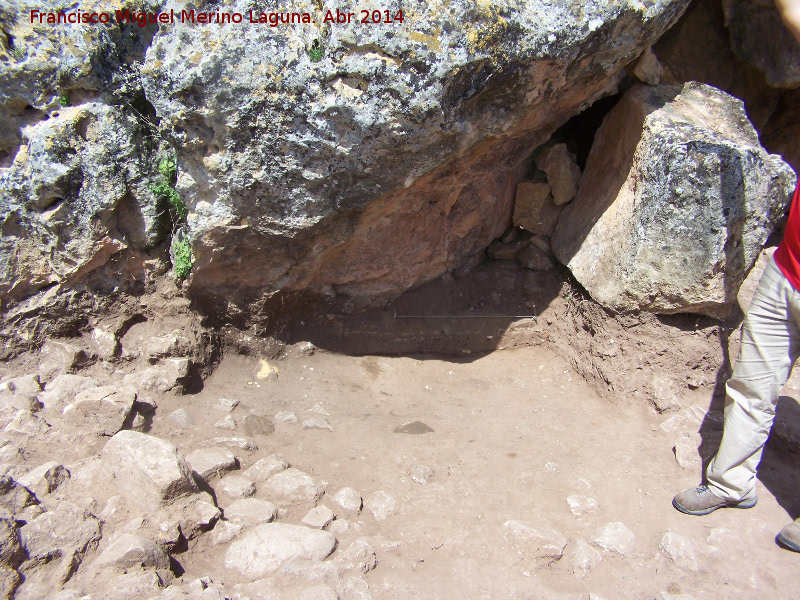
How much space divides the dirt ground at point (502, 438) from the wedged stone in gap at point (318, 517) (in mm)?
36

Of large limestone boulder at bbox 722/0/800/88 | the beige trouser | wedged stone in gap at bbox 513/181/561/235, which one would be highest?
large limestone boulder at bbox 722/0/800/88

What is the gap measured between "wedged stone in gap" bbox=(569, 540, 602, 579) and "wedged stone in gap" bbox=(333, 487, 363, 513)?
0.80 meters

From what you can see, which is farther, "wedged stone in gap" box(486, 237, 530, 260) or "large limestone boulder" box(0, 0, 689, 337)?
"wedged stone in gap" box(486, 237, 530, 260)

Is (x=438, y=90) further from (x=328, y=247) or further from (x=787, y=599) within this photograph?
(x=787, y=599)

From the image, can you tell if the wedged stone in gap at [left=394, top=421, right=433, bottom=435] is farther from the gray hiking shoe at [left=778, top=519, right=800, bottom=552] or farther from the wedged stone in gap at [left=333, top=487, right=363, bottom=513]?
the gray hiking shoe at [left=778, top=519, right=800, bottom=552]

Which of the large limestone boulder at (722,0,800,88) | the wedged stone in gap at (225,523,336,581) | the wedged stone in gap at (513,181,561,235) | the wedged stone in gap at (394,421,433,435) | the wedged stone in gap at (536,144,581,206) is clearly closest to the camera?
the wedged stone in gap at (225,523,336,581)

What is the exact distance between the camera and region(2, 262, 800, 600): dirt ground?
2031mm

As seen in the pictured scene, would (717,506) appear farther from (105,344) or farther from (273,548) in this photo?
(105,344)

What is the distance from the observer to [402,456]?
2.59 m

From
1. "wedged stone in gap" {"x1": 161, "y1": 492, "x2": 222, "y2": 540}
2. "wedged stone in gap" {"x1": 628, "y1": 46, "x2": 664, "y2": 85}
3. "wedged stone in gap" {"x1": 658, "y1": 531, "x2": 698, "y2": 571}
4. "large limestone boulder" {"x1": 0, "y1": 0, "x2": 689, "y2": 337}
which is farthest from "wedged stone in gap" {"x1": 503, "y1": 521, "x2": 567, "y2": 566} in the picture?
"wedged stone in gap" {"x1": 628, "y1": 46, "x2": 664, "y2": 85}

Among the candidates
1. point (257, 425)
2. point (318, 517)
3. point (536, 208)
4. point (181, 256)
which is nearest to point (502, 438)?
point (318, 517)

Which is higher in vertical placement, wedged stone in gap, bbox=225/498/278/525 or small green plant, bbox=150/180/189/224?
small green plant, bbox=150/180/189/224

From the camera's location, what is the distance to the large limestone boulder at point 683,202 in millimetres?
2697

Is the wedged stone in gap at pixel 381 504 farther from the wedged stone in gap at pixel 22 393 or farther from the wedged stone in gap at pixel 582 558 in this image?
the wedged stone in gap at pixel 22 393
